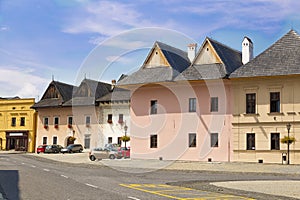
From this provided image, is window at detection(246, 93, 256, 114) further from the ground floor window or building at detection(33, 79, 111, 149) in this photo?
building at detection(33, 79, 111, 149)

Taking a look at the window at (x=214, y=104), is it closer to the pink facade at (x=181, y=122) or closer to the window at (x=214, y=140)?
the pink facade at (x=181, y=122)

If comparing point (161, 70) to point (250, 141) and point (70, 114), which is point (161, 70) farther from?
point (70, 114)

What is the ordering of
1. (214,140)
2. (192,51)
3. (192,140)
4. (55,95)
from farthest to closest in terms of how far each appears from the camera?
(55,95), (192,51), (192,140), (214,140)

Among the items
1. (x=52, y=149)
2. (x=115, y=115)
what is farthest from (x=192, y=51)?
(x=52, y=149)

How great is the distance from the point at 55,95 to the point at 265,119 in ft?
117

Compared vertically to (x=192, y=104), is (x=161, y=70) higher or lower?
higher

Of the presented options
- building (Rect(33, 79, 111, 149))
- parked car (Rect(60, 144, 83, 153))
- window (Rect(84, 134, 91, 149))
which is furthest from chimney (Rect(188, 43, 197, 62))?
window (Rect(84, 134, 91, 149))

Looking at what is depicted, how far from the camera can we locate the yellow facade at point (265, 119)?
3575 centimetres

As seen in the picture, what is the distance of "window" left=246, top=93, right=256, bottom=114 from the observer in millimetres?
37688

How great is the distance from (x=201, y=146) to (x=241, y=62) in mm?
9821

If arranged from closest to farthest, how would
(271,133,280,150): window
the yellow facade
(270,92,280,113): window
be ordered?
the yellow facade < (271,133,280,150): window < (270,92,280,113): window

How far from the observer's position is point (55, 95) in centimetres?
6456

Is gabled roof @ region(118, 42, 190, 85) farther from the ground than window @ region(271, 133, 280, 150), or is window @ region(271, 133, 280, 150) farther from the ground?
gabled roof @ region(118, 42, 190, 85)

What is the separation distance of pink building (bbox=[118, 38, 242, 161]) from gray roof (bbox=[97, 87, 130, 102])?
12.0 meters
